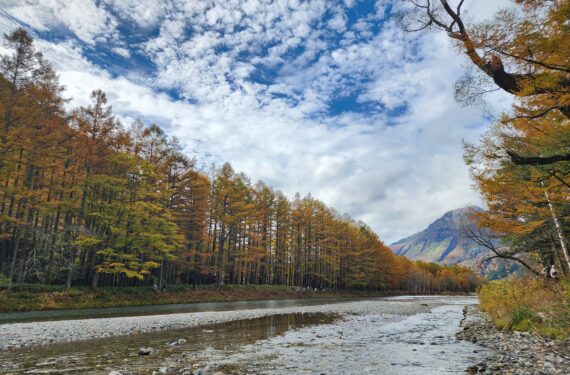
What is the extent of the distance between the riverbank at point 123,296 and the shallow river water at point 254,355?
13526 mm

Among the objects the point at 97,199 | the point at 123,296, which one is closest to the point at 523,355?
the point at 123,296

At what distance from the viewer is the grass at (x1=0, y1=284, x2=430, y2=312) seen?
20.7 m

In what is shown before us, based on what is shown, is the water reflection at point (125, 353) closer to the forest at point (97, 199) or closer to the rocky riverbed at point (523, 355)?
the rocky riverbed at point (523, 355)

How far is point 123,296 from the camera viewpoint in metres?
27.8

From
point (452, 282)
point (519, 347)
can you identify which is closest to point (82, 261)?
point (519, 347)

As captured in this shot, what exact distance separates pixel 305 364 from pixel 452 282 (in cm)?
15374

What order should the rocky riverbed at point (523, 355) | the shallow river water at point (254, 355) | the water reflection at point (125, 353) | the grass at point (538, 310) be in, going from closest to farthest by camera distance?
the rocky riverbed at point (523, 355)
the shallow river water at point (254, 355)
the water reflection at point (125, 353)
the grass at point (538, 310)

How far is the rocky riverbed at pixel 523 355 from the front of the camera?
647cm

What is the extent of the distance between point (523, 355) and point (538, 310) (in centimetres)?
423

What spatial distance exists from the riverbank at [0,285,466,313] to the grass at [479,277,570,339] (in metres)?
25.7

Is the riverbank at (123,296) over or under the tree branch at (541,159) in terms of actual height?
under

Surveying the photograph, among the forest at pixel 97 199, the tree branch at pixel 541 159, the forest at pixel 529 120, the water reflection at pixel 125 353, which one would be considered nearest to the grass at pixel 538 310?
the forest at pixel 529 120

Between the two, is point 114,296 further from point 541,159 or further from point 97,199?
point 541,159

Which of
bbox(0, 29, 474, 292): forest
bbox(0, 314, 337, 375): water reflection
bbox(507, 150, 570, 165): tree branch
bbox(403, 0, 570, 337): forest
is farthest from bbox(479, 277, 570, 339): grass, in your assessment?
bbox(0, 29, 474, 292): forest
